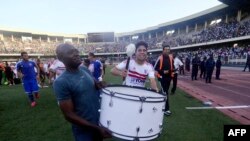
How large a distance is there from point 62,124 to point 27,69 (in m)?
3.45

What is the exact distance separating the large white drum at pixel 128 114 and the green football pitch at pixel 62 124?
2.83 m

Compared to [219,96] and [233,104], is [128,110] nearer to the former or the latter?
[233,104]

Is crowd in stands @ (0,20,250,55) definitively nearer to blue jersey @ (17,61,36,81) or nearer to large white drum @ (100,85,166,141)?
blue jersey @ (17,61,36,81)

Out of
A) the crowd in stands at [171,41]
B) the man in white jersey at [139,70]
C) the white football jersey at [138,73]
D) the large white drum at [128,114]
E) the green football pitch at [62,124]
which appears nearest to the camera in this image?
the large white drum at [128,114]

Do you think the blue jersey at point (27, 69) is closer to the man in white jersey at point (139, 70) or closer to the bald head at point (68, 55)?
the man in white jersey at point (139, 70)

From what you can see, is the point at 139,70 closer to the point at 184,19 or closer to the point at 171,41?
the point at 184,19

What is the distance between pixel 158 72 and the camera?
7871 mm

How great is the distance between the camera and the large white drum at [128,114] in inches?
117

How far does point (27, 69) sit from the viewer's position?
9.51 metres

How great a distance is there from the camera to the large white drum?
2.96m

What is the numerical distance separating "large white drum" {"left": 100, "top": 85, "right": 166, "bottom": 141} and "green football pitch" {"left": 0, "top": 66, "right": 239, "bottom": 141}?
9.30ft

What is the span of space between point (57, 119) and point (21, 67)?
300 centimetres

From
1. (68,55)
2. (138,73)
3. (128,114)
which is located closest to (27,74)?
(138,73)

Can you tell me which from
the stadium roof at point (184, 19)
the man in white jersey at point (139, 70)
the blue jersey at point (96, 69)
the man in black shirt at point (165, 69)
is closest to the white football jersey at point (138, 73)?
the man in white jersey at point (139, 70)
